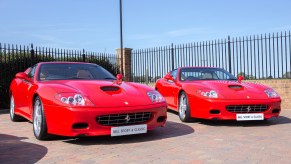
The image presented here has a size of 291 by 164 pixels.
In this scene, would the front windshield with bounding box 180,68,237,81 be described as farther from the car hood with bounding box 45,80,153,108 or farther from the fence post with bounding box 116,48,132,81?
the fence post with bounding box 116,48,132,81

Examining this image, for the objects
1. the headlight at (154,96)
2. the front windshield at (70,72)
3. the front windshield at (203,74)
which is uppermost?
Answer: the front windshield at (70,72)

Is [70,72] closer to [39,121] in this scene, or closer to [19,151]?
[39,121]

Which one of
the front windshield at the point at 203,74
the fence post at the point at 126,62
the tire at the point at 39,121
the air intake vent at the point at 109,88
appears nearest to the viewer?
the tire at the point at 39,121

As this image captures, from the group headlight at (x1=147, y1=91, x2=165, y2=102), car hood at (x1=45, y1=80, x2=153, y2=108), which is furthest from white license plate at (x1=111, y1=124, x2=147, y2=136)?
headlight at (x1=147, y1=91, x2=165, y2=102)

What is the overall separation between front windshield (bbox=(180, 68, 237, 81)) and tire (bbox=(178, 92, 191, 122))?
0.71 m

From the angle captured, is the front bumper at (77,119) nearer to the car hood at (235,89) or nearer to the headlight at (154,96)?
the headlight at (154,96)

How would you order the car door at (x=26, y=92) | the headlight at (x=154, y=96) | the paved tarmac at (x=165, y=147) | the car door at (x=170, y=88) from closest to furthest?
1. the paved tarmac at (x=165, y=147)
2. the headlight at (x=154, y=96)
3. the car door at (x=26, y=92)
4. the car door at (x=170, y=88)

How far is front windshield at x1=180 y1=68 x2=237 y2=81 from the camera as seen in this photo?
7.82 metres

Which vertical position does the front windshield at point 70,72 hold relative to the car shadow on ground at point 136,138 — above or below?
above

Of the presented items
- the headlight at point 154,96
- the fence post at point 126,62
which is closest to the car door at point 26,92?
the headlight at point 154,96

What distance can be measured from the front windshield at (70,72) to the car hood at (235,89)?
6.71 ft

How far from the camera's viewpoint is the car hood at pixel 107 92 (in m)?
4.74

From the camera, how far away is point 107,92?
4.99 m

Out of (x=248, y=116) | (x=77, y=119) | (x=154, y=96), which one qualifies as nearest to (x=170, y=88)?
(x=248, y=116)
